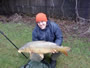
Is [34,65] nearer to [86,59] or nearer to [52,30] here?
[52,30]

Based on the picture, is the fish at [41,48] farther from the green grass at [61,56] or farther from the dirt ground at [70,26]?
the dirt ground at [70,26]

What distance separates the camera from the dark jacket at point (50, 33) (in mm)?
2930

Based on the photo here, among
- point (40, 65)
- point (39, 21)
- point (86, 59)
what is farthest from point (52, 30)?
point (86, 59)

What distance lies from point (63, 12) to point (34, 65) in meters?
4.13

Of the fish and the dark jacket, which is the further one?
the dark jacket

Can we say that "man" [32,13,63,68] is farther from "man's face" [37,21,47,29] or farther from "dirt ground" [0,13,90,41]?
"dirt ground" [0,13,90,41]

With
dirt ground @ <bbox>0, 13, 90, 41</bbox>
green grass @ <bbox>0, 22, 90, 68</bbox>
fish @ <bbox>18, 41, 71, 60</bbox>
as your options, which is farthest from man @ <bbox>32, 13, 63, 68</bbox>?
dirt ground @ <bbox>0, 13, 90, 41</bbox>

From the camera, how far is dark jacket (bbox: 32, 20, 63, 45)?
2.93 m

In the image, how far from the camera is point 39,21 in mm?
2707

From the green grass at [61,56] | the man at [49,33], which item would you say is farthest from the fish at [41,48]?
the green grass at [61,56]

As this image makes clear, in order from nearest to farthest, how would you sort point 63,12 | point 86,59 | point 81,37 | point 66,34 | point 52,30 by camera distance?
1. point 52,30
2. point 86,59
3. point 81,37
4. point 66,34
5. point 63,12

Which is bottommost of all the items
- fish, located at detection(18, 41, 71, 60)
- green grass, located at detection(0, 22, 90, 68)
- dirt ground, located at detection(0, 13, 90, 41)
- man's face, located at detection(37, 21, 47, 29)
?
dirt ground, located at detection(0, 13, 90, 41)

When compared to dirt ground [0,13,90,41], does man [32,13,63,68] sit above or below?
above

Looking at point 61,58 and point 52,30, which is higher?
point 52,30
